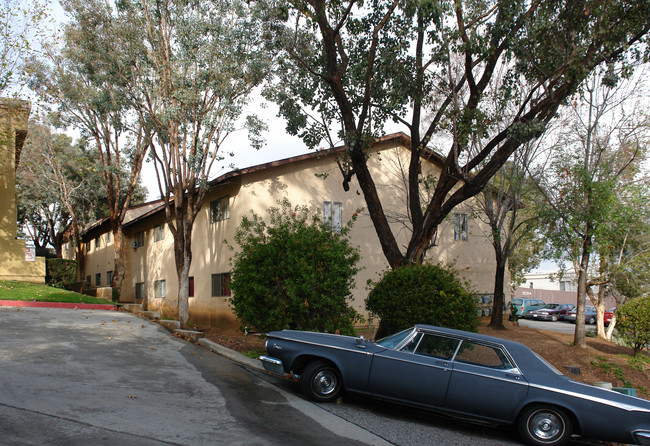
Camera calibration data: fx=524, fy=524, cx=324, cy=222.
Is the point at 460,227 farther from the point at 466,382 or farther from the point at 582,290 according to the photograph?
the point at 466,382

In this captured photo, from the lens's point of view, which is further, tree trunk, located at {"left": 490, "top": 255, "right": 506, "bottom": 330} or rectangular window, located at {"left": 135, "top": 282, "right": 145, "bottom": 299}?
rectangular window, located at {"left": 135, "top": 282, "right": 145, "bottom": 299}

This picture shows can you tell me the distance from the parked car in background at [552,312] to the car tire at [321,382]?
32821 millimetres

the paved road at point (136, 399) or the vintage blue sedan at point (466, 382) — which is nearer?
the paved road at point (136, 399)

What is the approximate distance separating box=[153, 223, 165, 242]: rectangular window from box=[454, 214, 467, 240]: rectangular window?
42.6 ft

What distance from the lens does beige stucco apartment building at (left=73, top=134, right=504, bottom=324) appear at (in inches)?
688

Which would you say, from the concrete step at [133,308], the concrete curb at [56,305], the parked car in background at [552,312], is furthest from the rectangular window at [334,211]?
the parked car in background at [552,312]

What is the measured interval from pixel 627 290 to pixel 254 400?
23.4 meters

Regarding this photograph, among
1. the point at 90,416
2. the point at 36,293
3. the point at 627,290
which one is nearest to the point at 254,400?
the point at 90,416

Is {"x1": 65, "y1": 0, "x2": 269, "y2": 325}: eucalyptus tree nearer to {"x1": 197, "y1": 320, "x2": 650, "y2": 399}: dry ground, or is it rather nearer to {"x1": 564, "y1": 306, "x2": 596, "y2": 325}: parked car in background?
{"x1": 197, "y1": 320, "x2": 650, "y2": 399}: dry ground

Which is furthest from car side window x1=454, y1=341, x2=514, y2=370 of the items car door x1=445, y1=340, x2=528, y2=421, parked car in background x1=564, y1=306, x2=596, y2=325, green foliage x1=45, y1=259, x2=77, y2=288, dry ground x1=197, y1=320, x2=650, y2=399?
parked car in background x1=564, y1=306, x2=596, y2=325

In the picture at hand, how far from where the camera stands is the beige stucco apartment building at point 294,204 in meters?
17.5

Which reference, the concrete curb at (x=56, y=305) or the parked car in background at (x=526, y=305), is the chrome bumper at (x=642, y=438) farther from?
the parked car in background at (x=526, y=305)

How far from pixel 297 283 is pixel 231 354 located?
197cm

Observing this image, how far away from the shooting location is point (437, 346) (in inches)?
285
